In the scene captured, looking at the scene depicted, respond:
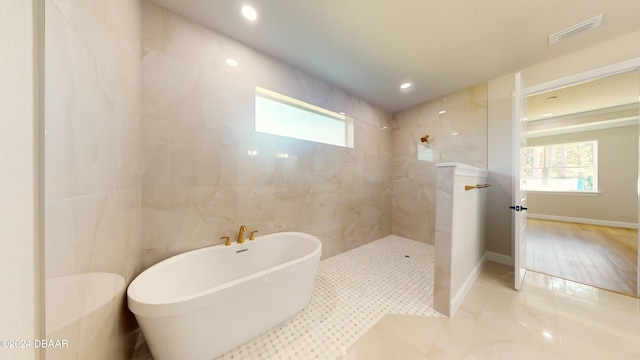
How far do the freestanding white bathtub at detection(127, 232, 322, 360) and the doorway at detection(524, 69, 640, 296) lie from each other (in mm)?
3090

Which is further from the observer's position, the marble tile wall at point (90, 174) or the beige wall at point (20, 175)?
the marble tile wall at point (90, 174)

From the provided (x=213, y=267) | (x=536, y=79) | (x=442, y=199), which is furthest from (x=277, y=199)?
(x=536, y=79)

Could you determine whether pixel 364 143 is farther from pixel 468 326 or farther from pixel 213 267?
pixel 213 267

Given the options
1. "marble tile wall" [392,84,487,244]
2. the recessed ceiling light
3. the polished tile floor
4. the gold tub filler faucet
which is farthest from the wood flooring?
the recessed ceiling light

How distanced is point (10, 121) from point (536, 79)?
12.8 ft

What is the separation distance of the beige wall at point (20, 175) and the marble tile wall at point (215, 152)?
1.05 meters

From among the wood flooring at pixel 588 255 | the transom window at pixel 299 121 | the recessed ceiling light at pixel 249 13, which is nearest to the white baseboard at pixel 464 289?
the wood flooring at pixel 588 255

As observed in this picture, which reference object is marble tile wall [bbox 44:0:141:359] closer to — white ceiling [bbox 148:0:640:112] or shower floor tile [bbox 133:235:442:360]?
shower floor tile [bbox 133:235:442:360]

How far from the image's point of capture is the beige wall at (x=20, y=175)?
42 centimetres

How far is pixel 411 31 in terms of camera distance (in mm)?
1663

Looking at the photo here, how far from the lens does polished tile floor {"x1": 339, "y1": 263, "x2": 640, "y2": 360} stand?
3.89 ft

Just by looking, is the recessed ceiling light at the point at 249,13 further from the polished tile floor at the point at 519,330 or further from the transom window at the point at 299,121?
the polished tile floor at the point at 519,330

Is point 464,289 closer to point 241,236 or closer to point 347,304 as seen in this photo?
point 347,304

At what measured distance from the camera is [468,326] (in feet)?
4.59
